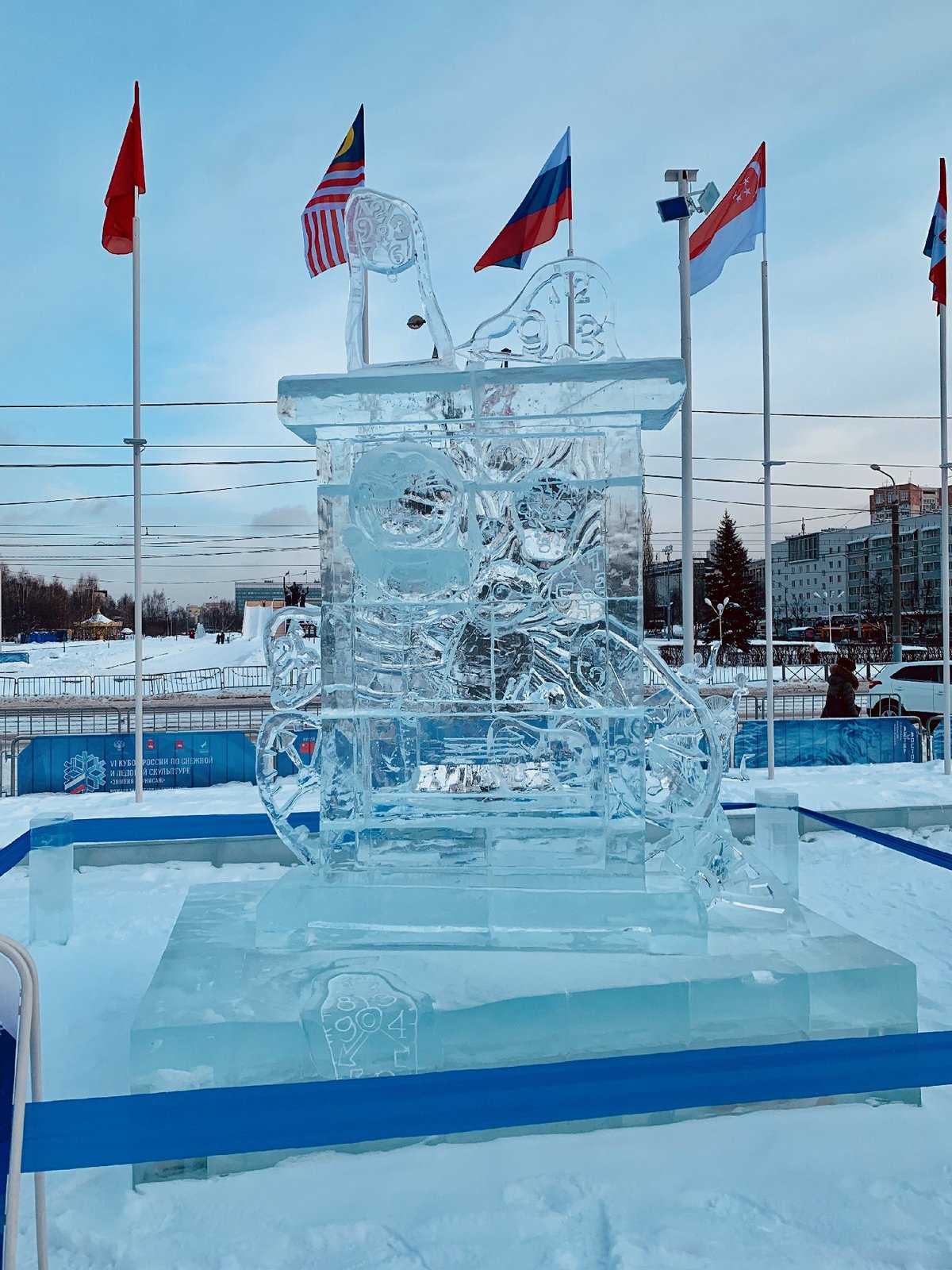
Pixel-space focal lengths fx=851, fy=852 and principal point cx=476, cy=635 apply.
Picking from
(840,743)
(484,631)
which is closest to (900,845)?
(484,631)

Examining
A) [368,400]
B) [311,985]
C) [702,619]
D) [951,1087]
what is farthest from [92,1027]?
[702,619]

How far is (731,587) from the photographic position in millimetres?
47156

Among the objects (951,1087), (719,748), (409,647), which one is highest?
(409,647)

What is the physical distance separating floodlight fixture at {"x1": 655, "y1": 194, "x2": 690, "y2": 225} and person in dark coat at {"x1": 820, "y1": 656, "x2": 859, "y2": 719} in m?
7.55

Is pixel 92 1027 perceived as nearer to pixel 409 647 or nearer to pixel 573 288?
pixel 409 647

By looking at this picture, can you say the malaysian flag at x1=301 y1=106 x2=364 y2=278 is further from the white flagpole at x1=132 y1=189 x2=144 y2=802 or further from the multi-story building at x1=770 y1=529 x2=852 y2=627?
the multi-story building at x1=770 y1=529 x2=852 y2=627

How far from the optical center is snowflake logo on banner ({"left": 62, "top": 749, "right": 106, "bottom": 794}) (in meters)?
10.4

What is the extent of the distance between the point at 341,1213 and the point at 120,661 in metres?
39.3

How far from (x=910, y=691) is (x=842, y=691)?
4437mm

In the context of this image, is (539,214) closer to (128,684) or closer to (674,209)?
(674,209)

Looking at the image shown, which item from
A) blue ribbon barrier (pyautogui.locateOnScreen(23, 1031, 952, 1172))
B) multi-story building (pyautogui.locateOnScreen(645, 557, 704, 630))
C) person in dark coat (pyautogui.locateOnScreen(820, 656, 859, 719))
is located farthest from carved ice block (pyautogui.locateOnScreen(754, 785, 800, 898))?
multi-story building (pyautogui.locateOnScreen(645, 557, 704, 630))

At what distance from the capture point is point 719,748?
14.7ft

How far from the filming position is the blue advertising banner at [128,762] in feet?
34.2

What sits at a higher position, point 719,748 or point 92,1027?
point 719,748
